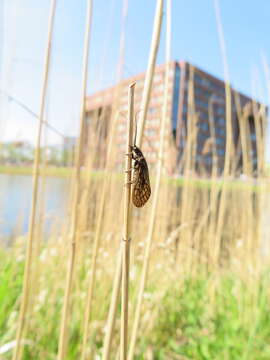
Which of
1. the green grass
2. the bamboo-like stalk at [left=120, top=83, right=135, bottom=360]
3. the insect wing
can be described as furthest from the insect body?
the green grass

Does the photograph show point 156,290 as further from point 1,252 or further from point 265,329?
point 1,252

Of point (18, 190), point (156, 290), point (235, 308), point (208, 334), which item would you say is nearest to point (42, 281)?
point (156, 290)

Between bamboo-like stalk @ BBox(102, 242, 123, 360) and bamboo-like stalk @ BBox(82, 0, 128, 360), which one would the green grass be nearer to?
bamboo-like stalk @ BBox(82, 0, 128, 360)

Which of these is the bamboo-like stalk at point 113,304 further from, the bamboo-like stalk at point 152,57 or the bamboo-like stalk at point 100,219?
the bamboo-like stalk at point 152,57

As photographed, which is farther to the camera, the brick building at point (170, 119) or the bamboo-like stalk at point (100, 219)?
the brick building at point (170, 119)

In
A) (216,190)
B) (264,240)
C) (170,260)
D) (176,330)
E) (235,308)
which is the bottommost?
(176,330)

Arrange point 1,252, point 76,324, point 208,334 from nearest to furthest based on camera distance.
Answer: point 76,324 → point 208,334 → point 1,252

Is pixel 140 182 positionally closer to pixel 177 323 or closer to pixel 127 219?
pixel 127 219

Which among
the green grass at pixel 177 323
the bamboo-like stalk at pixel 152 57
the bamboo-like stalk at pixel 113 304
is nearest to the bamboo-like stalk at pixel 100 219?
the bamboo-like stalk at pixel 113 304
